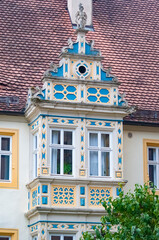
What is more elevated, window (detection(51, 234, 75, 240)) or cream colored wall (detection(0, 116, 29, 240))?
cream colored wall (detection(0, 116, 29, 240))

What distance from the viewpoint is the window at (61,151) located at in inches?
1141

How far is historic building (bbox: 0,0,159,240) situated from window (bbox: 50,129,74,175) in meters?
0.04

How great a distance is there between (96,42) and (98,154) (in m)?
6.80

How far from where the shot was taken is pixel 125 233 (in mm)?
23750

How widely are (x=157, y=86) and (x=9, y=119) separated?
6.75 metres

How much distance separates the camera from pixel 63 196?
93.9 ft

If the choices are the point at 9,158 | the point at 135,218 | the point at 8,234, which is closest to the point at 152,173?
the point at 9,158

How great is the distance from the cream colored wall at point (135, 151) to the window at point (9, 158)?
165 inches

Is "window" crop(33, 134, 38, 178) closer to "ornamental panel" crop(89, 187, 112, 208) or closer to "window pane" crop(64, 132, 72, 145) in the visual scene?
"window pane" crop(64, 132, 72, 145)

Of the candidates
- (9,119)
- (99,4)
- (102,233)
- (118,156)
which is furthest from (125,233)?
(99,4)

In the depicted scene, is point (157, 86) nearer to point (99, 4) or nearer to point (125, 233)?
point (99, 4)

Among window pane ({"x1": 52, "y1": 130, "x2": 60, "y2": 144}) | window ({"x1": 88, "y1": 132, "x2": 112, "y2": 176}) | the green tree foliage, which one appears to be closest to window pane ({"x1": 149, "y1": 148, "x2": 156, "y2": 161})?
window ({"x1": 88, "y1": 132, "x2": 112, "y2": 176})

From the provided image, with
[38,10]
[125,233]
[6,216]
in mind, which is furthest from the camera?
[38,10]

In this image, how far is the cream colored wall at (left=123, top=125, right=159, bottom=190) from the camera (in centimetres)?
3078
